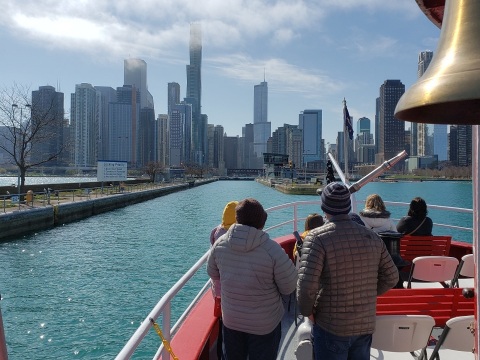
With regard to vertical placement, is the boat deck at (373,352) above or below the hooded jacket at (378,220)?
below

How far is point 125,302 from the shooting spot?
490 inches

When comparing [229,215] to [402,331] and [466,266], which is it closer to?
[402,331]

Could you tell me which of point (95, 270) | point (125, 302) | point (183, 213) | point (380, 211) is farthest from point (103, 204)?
point (380, 211)

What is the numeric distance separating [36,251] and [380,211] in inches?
724

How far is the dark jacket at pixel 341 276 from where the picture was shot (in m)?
2.67

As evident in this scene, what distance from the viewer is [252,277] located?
9.78ft

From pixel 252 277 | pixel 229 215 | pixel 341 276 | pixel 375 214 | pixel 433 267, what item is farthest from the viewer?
pixel 375 214

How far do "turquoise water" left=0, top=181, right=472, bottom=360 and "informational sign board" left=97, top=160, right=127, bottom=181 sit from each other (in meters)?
20.9

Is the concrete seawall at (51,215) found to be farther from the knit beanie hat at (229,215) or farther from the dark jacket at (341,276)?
the dark jacket at (341,276)

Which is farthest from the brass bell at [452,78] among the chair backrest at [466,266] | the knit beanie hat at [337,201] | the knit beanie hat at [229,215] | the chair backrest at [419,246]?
the chair backrest at [419,246]

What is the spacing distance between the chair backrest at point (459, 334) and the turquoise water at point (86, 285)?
6911mm

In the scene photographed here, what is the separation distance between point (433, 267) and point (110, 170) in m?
→ 48.0

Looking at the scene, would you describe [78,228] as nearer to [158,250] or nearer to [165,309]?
[158,250]

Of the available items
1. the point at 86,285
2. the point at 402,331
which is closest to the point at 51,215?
the point at 86,285
